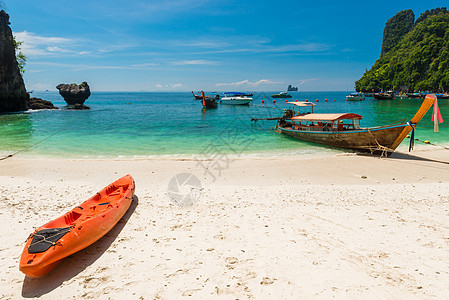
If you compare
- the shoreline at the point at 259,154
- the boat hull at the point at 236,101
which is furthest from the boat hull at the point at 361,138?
the boat hull at the point at 236,101

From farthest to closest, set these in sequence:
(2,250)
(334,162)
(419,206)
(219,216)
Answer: (334,162), (419,206), (219,216), (2,250)

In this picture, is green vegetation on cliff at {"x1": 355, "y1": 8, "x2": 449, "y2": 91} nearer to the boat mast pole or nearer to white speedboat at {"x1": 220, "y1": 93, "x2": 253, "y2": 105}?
white speedboat at {"x1": 220, "y1": 93, "x2": 253, "y2": 105}

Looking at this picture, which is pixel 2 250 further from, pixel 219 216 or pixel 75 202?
pixel 219 216

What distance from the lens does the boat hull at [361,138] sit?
16578mm

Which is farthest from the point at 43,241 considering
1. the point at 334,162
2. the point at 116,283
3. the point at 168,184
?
the point at 334,162

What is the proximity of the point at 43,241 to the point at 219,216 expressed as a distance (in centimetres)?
470

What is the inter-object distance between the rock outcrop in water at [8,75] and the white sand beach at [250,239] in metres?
50.8

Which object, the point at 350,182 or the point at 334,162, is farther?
the point at 334,162

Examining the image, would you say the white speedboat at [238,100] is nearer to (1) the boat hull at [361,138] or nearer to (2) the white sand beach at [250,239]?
(1) the boat hull at [361,138]

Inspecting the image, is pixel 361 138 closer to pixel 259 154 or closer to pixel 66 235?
pixel 259 154

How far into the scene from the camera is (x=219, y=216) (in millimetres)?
7977

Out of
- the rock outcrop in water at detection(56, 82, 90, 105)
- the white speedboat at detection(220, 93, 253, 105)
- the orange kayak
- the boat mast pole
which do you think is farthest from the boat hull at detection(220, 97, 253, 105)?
the orange kayak

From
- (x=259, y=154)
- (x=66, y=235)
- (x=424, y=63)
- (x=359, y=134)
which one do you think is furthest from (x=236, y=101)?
(x=424, y=63)

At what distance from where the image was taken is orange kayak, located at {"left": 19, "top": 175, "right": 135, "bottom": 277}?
197 inches
